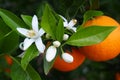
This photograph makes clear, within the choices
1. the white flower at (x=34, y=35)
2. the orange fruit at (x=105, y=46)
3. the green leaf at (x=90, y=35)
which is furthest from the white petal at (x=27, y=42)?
the orange fruit at (x=105, y=46)

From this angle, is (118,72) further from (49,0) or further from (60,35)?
(60,35)

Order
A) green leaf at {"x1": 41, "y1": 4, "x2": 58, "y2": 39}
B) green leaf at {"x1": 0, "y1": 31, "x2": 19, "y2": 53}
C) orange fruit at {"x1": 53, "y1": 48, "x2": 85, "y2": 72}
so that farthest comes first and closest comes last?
orange fruit at {"x1": 53, "y1": 48, "x2": 85, "y2": 72} < green leaf at {"x1": 0, "y1": 31, "x2": 19, "y2": 53} < green leaf at {"x1": 41, "y1": 4, "x2": 58, "y2": 39}

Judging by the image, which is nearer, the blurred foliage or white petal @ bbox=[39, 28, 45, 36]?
white petal @ bbox=[39, 28, 45, 36]

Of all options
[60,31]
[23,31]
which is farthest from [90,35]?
[23,31]

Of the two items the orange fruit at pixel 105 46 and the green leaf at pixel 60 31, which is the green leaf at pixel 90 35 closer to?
the green leaf at pixel 60 31

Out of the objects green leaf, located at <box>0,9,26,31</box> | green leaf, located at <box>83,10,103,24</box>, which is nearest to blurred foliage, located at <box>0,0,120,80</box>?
green leaf, located at <box>83,10,103,24</box>

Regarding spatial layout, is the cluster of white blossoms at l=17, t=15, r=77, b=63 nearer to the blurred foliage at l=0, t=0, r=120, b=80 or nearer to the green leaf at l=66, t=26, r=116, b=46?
the green leaf at l=66, t=26, r=116, b=46

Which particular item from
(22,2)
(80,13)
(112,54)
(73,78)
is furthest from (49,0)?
(112,54)
